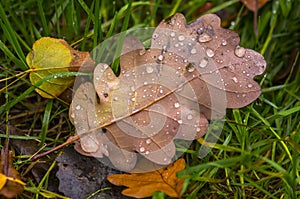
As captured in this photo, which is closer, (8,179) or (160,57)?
(8,179)

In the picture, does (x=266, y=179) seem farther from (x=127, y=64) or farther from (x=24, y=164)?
(x=24, y=164)

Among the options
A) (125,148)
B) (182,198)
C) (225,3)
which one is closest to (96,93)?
(125,148)

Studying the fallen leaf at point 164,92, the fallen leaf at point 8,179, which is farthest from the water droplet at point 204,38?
the fallen leaf at point 8,179

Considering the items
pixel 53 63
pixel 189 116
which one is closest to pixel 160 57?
pixel 189 116

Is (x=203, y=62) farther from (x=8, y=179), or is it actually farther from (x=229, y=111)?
(x=8, y=179)

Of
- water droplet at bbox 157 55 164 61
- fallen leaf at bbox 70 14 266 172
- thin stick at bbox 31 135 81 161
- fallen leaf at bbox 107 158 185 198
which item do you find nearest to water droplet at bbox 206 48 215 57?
fallen leaf at bbox 70 14 266 172

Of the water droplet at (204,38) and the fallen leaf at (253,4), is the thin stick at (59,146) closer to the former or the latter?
the water droplet at (204,38)

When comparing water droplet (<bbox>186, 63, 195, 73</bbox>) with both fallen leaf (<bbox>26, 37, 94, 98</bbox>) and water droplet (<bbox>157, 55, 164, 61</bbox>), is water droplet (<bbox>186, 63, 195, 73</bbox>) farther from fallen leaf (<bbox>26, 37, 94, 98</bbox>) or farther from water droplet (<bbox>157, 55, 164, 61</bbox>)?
fallen leaf (<bbox>26, 37, 94, 98</bbox>)
